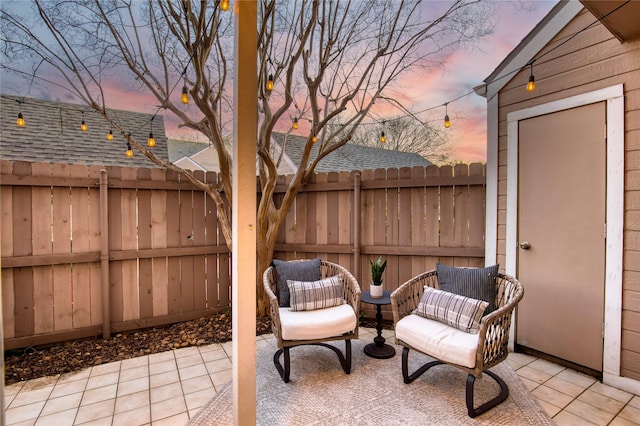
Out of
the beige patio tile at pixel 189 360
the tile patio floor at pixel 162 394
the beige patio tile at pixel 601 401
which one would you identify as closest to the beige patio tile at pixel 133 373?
the tile patio floor at pixel 162 394

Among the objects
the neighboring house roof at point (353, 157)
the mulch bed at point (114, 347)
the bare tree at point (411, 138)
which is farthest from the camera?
the neighboring house roof at point (353, 157)

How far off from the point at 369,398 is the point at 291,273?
1219mm

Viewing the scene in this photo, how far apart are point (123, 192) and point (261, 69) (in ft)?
6.63

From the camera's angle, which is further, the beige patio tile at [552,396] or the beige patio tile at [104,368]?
the beige patio tile at [104,368]

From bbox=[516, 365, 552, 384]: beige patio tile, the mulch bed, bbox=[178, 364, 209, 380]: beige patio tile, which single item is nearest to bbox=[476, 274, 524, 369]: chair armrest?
bbox=[516, 365, 552, 384]: beige patio tile

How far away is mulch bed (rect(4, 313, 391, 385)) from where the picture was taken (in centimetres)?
264

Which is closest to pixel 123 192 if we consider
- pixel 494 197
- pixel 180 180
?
pixel 180 180

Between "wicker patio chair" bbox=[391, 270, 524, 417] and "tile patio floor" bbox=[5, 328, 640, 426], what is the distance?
1.47 feet

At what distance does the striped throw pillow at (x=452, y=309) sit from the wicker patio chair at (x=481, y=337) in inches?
A: 2.3

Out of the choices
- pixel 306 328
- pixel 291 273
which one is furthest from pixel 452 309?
pixel 291 273

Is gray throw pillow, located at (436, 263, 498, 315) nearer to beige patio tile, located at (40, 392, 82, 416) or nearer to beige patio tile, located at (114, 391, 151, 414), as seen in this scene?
beige patio tile, located at (114, 391, 151, 414)

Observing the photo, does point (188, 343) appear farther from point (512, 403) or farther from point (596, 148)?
point (596, 148)

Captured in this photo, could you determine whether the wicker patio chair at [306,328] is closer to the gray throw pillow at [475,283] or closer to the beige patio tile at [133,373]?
the gray throw pillow at [475,283]

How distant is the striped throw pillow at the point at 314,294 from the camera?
2697mm
